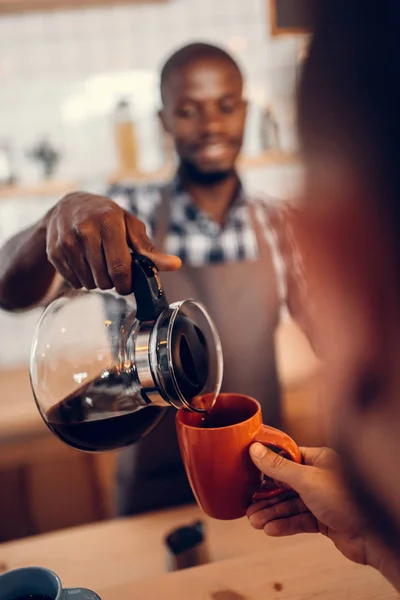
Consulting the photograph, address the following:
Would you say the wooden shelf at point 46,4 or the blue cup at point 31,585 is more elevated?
the wooden shelf at point 46,4

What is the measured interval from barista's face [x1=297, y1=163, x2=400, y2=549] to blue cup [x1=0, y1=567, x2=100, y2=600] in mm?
303

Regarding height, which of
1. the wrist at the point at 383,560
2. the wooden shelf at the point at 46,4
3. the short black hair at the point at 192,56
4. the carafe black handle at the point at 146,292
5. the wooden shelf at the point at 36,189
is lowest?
the wrist at the point at 383,560

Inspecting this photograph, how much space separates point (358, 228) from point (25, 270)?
68cm

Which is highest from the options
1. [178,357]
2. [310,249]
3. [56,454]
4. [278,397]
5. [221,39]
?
[221,39]

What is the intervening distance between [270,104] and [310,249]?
187cm

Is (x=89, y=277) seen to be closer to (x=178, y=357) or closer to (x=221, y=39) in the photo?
(x=178, y=357)

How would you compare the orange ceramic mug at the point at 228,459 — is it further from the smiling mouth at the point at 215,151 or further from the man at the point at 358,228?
the smiling mouth at the point at 215,151

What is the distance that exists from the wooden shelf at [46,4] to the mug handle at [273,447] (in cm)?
175

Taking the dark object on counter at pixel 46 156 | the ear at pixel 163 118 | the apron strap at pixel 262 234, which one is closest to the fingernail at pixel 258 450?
the apron strap at pixel 262 234

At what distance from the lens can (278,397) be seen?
4.27 ft

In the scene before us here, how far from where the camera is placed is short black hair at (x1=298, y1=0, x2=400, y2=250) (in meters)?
0.30

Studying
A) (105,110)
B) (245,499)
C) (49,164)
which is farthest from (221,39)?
(245,499)

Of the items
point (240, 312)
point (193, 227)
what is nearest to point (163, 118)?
point (193, 227)

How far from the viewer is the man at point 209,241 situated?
1187 millimetres
